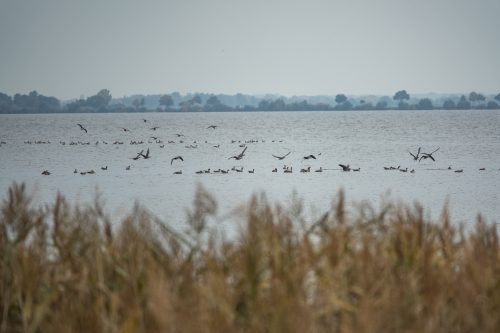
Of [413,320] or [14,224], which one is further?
[14,224]

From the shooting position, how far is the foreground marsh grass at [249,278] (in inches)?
197

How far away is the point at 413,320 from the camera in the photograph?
5.24m

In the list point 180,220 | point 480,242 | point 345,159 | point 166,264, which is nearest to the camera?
point 166,264

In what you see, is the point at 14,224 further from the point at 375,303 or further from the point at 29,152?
the point at 29,152

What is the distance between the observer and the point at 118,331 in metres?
5.05

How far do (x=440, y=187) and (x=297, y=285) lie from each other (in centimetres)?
4205

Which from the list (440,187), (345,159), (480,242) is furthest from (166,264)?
(345,159)

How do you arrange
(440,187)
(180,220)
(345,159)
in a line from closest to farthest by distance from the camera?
1. (180,220)
2. (440,187)
3. (345,159)

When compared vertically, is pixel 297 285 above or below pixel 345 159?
above

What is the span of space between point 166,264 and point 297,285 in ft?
4.56

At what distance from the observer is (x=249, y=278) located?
221 inches

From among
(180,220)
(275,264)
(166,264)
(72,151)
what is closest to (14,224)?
(166,264)

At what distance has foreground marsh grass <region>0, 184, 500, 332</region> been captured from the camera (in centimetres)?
501

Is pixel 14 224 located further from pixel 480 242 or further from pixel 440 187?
pixel 440 187
